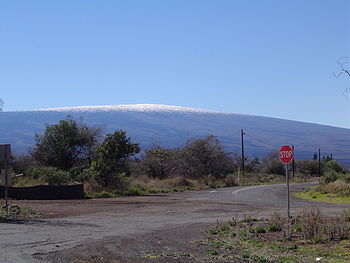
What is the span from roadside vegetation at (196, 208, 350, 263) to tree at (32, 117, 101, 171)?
102ft

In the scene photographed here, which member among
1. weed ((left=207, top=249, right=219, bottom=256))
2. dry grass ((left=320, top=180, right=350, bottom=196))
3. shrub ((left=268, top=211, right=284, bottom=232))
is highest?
shrub ((left=268, top=211, right=284, bottom=232))

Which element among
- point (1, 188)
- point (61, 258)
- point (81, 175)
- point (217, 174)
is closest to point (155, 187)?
point (81, 175)

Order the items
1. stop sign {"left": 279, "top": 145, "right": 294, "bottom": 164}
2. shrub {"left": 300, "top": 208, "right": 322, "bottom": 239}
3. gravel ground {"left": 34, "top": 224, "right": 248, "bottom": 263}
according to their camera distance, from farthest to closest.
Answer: stop sign {"left": 279, "top": 145, "right": 294, "bottom": 164}
shrub {"left": 300, "top": 208, "right": 322, "bottom": 239}
gravel ground {"left": 34, "top": 224, "right": 248, "bottom": 263}

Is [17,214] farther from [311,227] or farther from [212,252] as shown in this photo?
[311,227]

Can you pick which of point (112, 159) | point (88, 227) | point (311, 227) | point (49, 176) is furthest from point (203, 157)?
point (311, 227)

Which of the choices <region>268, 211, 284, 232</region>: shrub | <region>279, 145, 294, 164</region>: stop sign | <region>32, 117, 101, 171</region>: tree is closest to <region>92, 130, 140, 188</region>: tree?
<region>32, 117, 101, 171</region>: tree

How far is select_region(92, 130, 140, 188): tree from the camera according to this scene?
41.4 metres

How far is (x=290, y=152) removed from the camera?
A: 16.7 m

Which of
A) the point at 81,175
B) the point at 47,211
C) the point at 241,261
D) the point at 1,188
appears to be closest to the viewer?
the point at 241,261

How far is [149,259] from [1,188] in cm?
2228

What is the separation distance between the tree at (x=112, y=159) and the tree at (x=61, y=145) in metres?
3.40

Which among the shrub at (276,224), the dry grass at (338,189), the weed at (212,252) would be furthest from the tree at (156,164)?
the weed at (212,252)

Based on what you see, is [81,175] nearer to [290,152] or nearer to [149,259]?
[290,152]

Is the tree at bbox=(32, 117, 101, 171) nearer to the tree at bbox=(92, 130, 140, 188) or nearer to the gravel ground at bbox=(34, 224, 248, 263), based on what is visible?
Result: the tree at bbox=(92, 130, 140, 188)
